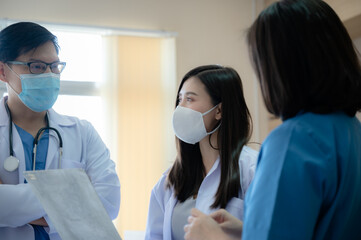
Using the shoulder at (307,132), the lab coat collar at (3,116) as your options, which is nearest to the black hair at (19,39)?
the lab coat collar at (3,116)

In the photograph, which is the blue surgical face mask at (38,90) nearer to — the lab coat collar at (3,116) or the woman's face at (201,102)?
the lab coat collar at (3,116)

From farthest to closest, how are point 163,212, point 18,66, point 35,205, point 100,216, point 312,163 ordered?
point 163,212, point 18,66, point 35,205, point 100,216, point 312,163

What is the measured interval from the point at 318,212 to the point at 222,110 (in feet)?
3.35

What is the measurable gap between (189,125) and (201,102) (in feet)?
0.41

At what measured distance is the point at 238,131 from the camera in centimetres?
171

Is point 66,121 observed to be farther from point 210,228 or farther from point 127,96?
point 127,96

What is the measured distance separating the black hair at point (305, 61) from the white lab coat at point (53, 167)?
996mm

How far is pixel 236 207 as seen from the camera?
154cm

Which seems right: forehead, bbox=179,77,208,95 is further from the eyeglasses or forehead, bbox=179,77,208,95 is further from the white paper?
the white paper

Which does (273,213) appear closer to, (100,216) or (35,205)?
(100,216)

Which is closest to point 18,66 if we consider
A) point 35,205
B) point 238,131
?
point 35,205

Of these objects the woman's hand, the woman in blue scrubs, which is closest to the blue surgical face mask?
the woman's hand

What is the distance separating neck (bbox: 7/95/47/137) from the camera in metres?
1.66

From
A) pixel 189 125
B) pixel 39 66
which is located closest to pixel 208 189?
pixel 189 125
